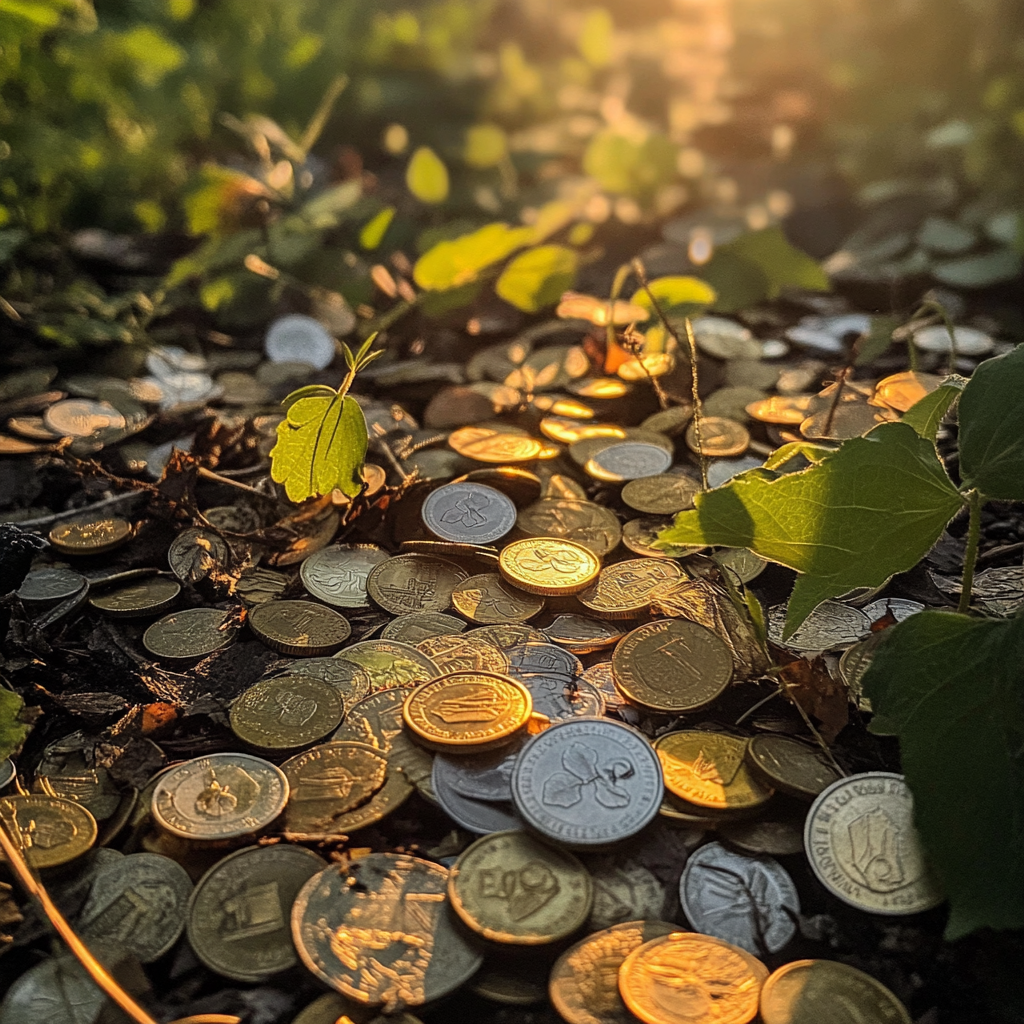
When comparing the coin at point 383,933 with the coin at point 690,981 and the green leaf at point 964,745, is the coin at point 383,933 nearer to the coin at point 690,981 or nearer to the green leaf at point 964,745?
the coin at point 690,981

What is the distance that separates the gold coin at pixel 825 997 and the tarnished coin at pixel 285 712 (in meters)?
0.81

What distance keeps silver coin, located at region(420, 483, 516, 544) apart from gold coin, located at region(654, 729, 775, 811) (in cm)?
66

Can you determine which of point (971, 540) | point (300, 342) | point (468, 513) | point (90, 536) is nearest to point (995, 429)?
point (971, 540)

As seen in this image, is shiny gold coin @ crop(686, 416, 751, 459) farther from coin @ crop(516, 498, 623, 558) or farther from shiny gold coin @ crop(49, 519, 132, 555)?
shiny gold coin @ crop(49, 519, 132, 555)

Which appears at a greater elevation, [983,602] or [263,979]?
[983,602]

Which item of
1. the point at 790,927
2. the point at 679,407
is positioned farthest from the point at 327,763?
the point at 679,407

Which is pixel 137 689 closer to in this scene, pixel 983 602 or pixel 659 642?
pixel 659 642

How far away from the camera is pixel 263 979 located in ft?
4.25

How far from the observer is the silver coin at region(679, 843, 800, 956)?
136 cm

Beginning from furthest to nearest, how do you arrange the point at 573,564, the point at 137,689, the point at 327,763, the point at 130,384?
the point at 130,384
the point at 573,564
the point at 137,689
the point at 327,763

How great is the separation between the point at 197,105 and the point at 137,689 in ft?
11.3

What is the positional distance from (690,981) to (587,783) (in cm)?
31

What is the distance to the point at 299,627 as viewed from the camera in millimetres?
1880

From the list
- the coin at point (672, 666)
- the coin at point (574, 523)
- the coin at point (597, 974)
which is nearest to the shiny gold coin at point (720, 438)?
the coin at point (574, 523)
